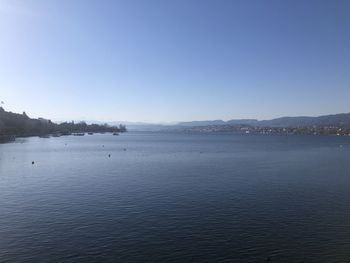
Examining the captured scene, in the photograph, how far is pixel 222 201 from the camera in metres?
48.3

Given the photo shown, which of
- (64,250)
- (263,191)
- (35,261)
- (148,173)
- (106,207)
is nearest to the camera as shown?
(35,261)

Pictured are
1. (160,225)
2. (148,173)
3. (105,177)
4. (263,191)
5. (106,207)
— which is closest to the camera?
(160,225)

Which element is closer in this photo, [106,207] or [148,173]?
[106,207]

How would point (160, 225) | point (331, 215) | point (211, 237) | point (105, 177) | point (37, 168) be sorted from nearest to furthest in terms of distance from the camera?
1. point (211, 237)
2. point (160, 225)
3. point (331, 215)
4. point (105, 177)
5. point (37, 168)

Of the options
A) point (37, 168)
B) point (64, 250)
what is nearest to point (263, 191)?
point (64, 250)

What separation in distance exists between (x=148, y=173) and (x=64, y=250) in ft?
155

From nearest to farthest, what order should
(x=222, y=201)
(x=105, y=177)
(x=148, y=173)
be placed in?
(x=222, y=201) < (x=105, y=177) < (x=148, y=173)

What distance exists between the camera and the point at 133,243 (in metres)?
32.2

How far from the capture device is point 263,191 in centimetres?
5622

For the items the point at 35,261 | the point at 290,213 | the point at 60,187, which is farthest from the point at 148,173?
the point at 35,261

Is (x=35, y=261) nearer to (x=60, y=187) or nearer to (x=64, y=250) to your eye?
(x=64, y=250)

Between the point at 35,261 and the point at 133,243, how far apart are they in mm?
8076

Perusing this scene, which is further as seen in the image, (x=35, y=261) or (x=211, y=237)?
(x=211, y=237)

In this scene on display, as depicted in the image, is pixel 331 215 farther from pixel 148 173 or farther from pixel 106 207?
pixel 148 173
